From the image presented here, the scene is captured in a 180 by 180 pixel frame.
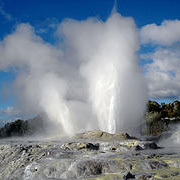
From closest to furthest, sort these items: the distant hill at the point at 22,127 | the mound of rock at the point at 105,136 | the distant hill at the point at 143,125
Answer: the mound of rock at the point at 105,136
the distant hill at the point at 143,125
the distant hill at the point at 22,127

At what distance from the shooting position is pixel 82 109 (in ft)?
108

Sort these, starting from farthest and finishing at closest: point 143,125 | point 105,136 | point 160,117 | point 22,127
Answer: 1. point 160,117
2. point 22,127
3. point 143,125
4. point 105,136

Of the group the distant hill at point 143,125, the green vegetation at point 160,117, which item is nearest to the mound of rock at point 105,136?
the distant hill at point 143,125

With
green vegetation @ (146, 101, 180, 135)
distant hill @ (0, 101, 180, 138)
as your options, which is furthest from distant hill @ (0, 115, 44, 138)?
green vegetation @ (146, 101, 180, 135)

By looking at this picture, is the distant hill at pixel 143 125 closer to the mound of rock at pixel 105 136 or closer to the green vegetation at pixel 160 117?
the green vegetation at pixel 160 117

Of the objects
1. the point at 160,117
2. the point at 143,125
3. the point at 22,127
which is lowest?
the point at 143,125

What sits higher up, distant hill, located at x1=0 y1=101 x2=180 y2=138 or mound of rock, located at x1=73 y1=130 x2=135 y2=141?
distant hill, located at x1=0 y1=101 x2=180 y2=138

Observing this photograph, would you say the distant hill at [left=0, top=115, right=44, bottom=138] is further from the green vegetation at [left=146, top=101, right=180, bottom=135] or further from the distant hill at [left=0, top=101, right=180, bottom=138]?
the green vegetation at [left=146, top=101, right=180, bottom=135]

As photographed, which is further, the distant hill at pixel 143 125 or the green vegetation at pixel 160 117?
the green vegetation at pixel 160 117

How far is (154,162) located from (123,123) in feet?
58.9

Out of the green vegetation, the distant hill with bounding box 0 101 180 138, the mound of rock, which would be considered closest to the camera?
the mound of rock

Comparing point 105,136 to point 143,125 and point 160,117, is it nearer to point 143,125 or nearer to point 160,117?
point 143,125

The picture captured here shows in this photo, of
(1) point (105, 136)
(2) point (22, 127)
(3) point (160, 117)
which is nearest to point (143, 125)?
(3) point (160, 117)

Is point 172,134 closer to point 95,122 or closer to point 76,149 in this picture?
point 95,122
